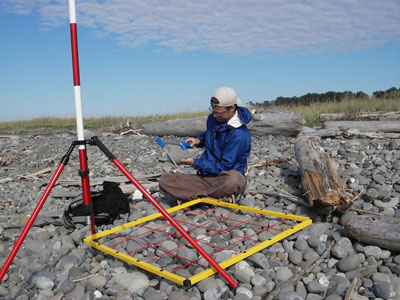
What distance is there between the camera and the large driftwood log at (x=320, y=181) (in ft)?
14.4

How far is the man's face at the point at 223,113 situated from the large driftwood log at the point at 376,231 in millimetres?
1860

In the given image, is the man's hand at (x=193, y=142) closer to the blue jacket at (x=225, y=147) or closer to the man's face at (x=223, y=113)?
the blue jacket at (x=225, y=147)

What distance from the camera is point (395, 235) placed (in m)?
3.60

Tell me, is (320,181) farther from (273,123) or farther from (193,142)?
(273,123)

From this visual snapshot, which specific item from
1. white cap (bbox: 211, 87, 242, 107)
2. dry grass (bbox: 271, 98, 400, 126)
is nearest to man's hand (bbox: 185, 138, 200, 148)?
white cap (bbox: 211, 87, 242, 107)

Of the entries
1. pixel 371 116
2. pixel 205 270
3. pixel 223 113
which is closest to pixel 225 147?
pixel 223 113

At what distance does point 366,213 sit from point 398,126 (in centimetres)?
724

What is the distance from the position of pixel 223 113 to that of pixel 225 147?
446 millimetres

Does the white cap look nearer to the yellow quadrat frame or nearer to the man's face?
the man's face

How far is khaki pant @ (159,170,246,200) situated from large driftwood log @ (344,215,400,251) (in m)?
1.52

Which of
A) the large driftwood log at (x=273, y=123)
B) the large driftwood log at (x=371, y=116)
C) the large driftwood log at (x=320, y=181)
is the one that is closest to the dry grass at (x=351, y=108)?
the large driftwood log at (x=371, y=116)

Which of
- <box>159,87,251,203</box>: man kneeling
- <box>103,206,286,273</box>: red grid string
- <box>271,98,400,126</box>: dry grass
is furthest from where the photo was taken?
<box>271,98,400,126</box>: dry grass

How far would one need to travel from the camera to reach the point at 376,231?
370cm

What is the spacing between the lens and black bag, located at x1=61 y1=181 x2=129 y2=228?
4.81 metres
